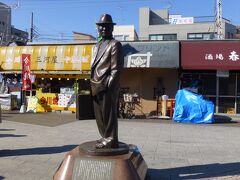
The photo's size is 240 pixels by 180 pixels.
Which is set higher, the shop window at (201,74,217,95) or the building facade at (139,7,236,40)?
the building facade at (139,7,236,40)

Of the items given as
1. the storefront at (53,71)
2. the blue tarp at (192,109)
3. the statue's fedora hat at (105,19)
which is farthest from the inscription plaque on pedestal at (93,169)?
the storefront at (53,71)

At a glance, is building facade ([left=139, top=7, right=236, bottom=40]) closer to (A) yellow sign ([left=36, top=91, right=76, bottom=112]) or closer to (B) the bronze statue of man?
(A) yellow sign ([left=36, top=91, right=76, bottom=112])

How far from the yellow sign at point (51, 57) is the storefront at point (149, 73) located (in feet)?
7.86

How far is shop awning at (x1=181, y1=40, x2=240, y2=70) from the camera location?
64.1ft

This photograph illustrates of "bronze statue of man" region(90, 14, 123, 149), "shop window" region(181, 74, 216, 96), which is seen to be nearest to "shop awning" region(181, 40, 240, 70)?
"shop window" region(181, 74, 216, 96)

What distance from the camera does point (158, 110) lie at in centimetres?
2117

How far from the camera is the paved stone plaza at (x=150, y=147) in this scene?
8.30 meters

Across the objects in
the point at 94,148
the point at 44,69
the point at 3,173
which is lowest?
the point at 3,173

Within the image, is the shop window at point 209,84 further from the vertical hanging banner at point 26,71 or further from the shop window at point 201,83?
the vertical hanging banner at point 26,71

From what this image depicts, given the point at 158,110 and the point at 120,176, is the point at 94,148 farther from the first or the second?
the point at 158,110

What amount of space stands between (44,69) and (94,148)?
1648 cm

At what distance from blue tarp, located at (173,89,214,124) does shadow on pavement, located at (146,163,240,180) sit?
31.0ft

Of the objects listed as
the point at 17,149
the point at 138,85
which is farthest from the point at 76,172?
the point at 138,85

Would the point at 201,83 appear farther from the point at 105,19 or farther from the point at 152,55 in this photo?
the point at 105,19
